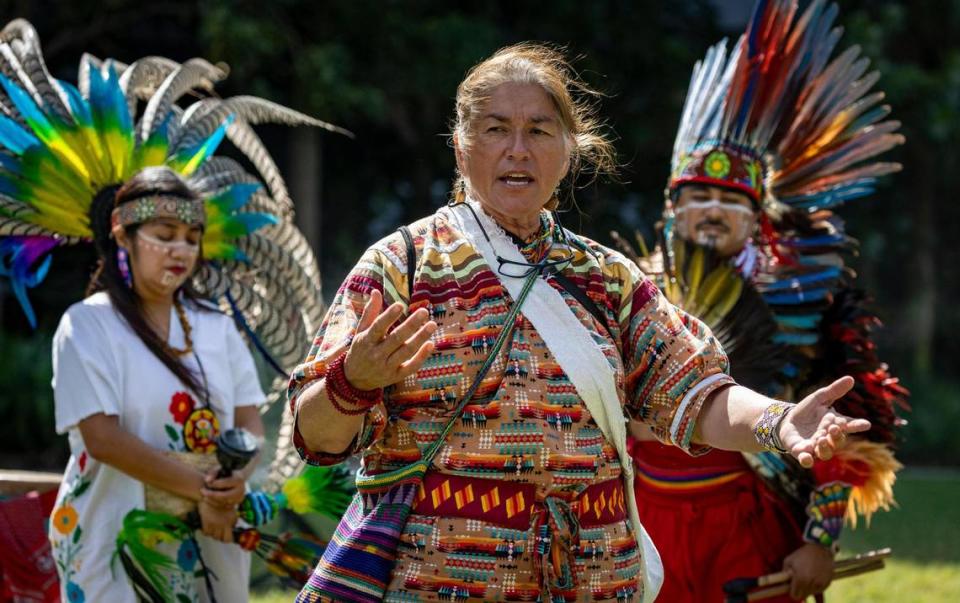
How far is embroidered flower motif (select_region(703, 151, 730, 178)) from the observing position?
14.9 feet

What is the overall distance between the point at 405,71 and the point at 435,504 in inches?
365

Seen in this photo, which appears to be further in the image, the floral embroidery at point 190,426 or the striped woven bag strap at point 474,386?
the floral embroidery at point 190,426

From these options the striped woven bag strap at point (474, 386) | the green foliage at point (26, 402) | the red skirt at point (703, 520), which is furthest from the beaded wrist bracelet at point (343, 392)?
the green foliage at point (26, 402)

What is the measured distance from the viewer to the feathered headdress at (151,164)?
13.9ft

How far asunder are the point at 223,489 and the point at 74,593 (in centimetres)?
53

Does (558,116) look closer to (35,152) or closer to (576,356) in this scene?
(576,356)

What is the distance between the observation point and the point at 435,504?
2521mm

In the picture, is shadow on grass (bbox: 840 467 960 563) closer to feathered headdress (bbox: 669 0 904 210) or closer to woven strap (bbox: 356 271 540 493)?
feathered headdress (bbox: 669 0 904 210)

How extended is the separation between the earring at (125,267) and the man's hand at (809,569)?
230cm

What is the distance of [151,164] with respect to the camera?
4.38 meters

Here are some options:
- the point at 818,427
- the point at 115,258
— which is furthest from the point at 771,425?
the point at 115,258

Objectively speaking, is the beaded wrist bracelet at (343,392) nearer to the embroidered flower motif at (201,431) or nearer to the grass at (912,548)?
the embroidered flower motif at (201,431)

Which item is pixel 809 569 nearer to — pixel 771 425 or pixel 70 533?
pixel 771 425

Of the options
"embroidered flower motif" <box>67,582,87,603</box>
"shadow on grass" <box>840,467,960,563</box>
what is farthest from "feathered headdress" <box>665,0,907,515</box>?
"shadow on grass" <box>840,467,960,563</box>
